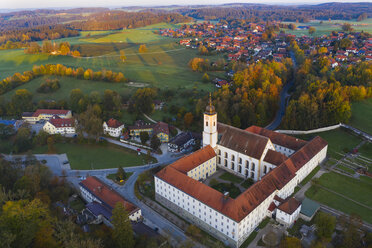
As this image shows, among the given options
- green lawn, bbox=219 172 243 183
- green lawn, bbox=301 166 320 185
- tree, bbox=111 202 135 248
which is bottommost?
green lawn, bbox=219 172 243 183

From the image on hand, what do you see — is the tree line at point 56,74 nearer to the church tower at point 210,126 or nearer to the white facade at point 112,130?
the white facade at point 112,130

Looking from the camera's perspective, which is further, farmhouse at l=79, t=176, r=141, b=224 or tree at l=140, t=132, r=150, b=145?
tree at l=140, t=132, r=150, b=145

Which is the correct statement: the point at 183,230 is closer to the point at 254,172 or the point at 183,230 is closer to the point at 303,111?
the point at 254,172

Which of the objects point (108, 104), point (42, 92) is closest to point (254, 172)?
point (108, 104)

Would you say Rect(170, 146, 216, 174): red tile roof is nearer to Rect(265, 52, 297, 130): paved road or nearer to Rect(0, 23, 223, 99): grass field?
Rect(265, 52, 297, 130): paved road

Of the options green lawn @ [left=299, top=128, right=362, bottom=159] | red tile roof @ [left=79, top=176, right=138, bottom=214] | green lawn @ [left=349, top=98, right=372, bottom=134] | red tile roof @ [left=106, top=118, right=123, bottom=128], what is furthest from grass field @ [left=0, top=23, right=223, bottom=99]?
red tile roof @ [left=79, top=176, right=138, bottom=214]

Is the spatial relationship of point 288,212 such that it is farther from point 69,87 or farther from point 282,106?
point 69,87

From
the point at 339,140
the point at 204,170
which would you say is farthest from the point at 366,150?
the point at 204,170
